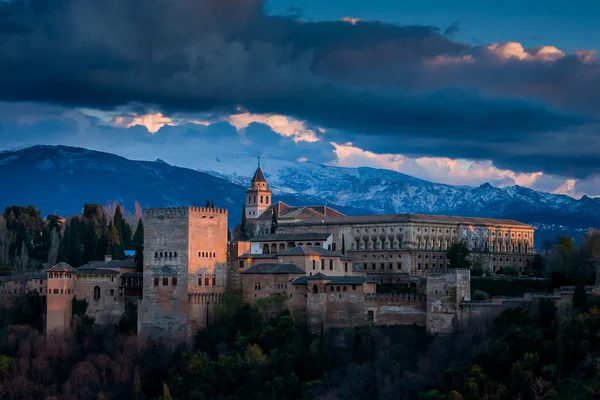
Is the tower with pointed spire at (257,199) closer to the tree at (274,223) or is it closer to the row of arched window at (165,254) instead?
the tree at (274,223)

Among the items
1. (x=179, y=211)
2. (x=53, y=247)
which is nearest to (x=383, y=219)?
(x=179, y=211)

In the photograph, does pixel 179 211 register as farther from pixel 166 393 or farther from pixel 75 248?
pixel 75 248

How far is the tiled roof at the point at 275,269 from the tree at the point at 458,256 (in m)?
15.2

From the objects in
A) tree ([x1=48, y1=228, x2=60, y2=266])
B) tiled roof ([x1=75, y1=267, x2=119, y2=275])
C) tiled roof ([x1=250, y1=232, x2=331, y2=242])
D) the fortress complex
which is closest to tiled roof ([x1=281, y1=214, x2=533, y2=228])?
the fortress complex

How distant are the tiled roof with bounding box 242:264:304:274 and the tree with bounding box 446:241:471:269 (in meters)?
15.2

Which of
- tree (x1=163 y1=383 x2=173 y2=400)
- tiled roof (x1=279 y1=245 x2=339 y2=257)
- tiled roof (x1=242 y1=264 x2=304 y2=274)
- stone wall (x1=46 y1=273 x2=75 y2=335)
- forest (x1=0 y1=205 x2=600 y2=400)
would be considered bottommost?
tree (x1=163 y1=383 x2=173 y2=400)

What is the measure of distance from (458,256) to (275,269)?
16903 mm

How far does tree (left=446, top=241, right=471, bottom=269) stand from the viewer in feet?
250

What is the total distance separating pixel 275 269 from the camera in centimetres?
6462

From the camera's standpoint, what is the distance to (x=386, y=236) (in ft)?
270

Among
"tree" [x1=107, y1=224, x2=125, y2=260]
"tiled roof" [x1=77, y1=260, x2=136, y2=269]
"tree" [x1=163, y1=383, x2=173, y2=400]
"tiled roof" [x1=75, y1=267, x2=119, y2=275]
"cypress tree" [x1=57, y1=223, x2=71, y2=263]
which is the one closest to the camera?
"tree" [x1=163, y1=383, x2=173, y2=400]

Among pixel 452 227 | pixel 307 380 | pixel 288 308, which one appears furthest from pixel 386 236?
pixel 307 380

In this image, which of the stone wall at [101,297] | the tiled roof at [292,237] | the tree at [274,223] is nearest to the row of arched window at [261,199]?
the tree at [274,223]

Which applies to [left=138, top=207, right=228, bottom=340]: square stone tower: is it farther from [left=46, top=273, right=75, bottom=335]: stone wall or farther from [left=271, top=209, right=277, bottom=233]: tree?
[left=271, top=209, right=277, bottom=233]: tree
